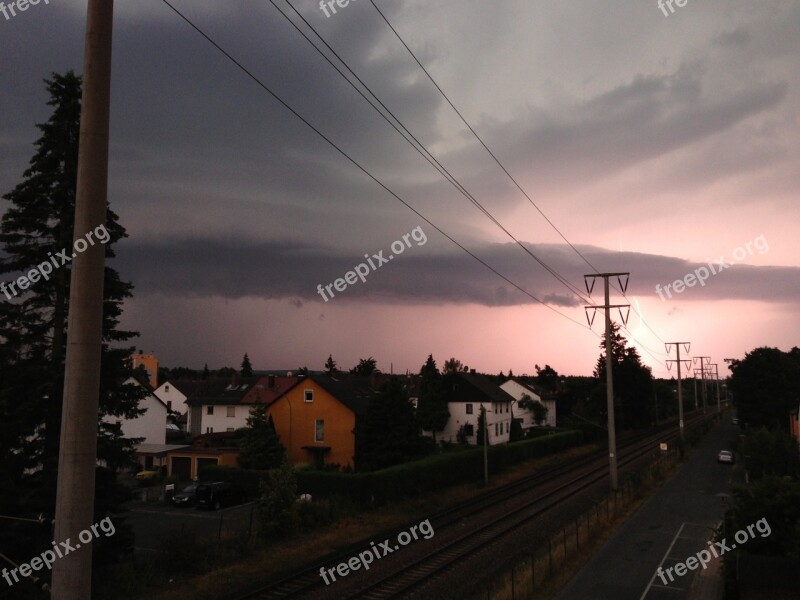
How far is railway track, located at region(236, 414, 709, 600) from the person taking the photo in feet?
62.8

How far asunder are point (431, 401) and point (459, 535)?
4156 centimetres

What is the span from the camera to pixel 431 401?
67.8m

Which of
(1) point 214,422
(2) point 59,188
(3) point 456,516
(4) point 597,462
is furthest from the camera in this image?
(1) point 214,422

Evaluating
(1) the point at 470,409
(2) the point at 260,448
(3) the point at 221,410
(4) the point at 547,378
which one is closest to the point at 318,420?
(2) the point at 260,448

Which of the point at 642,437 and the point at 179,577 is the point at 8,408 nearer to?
the point at 179,577

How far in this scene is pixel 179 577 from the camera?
20.3 metres

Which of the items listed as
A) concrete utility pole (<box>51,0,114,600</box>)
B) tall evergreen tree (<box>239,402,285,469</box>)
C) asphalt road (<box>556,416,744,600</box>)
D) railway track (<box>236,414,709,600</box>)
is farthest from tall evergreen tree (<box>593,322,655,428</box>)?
concrete utility pole (<box>51,0,114,600</box>)

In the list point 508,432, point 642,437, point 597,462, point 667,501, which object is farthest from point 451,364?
point 667,501

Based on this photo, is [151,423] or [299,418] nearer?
[299,418]

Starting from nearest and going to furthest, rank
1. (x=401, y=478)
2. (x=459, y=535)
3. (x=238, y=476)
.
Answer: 1. (x=459, y=535)
2. (x=401, y=478)
3. (x=238, y=476)

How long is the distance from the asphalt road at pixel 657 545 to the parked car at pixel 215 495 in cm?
2244

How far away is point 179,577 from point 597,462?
43900 mm

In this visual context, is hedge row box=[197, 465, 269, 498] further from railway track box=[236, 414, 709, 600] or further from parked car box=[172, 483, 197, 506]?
railway track box=[236, 414, 709, 600]

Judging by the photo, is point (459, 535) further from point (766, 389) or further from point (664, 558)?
point (766, 389)
